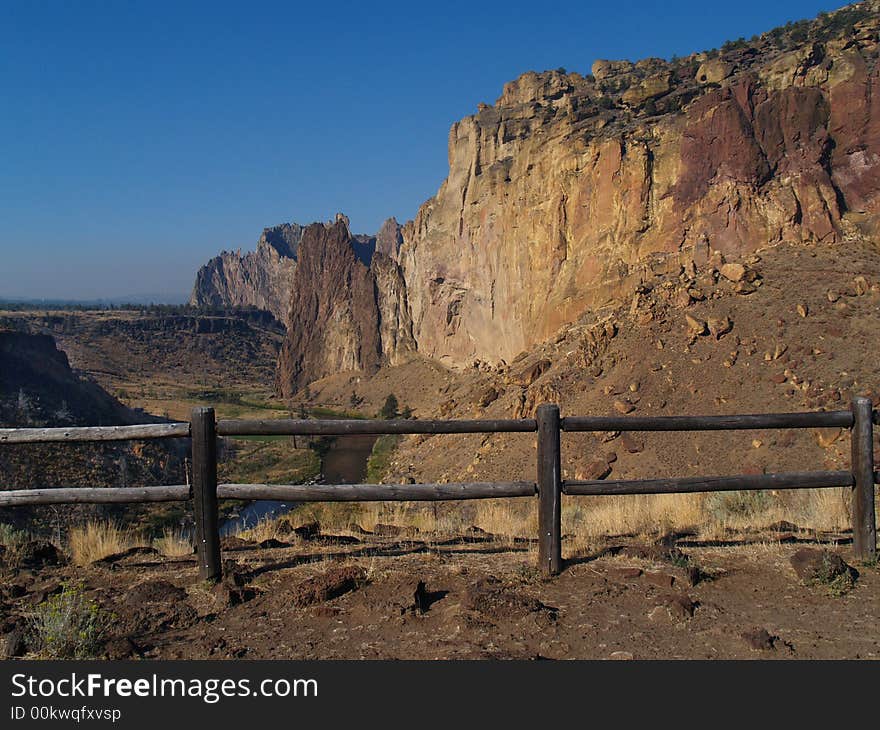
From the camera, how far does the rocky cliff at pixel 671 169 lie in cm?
3253

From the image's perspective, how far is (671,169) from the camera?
36.8m

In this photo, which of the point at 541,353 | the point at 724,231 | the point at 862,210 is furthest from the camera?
the point at 541,353

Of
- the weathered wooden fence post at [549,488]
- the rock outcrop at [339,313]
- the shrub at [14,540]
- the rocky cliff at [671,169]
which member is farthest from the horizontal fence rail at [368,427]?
the rock outcrop at [339,313]

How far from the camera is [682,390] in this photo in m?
25.6

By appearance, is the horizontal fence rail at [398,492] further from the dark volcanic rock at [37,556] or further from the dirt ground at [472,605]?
the dark volcanic rock at [37,556]

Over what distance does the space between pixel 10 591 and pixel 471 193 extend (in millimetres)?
59408

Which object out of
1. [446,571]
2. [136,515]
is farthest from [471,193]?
[446,571]

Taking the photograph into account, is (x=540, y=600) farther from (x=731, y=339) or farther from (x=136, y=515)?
(x=136, y=515)

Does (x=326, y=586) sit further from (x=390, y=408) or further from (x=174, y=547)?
(x=390, y=408)

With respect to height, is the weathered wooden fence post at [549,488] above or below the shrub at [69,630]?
above

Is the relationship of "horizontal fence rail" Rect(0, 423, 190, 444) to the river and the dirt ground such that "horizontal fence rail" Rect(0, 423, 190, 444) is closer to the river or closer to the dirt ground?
the dirt ground

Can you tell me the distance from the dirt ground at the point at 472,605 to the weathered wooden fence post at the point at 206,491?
0.64 ft

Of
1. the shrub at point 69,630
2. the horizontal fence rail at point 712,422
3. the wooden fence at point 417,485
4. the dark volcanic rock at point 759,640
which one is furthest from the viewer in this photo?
the horizontal fence rail at point 712,422

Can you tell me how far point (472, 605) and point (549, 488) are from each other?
4.03 ft
